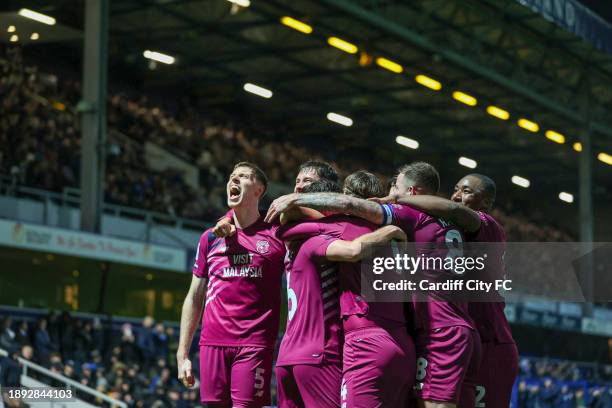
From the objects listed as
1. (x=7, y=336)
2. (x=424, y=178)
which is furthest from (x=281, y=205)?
(x=7, y=336)

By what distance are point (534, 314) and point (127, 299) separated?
11.9m

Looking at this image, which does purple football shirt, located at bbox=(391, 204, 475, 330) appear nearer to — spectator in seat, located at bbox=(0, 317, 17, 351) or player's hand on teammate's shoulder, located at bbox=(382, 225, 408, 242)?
player's hand on teammate's shoulder, located at bbox=(382, 225, 408, 242)

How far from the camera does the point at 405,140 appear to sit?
136 ft

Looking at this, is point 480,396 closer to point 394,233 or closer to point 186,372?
point 394,233

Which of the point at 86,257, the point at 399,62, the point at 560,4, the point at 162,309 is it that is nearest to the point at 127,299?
the point at 162,309

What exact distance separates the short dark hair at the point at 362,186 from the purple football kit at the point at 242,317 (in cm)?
119

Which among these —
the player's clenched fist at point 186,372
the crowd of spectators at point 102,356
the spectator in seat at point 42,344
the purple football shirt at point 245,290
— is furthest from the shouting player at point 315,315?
the spectator in seat at point 42,344

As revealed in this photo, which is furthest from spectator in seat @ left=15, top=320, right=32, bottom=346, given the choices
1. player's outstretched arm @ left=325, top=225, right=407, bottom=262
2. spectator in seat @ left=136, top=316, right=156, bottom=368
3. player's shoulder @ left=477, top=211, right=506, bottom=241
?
player's outstretched arm @ left=325, top=225, right=407, bottom=262

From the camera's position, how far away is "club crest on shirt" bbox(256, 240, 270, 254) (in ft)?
24.4

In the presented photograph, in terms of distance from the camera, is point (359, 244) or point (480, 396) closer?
point (359, 244)

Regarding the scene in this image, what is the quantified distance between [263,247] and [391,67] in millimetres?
24164

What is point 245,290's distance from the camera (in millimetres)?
7398

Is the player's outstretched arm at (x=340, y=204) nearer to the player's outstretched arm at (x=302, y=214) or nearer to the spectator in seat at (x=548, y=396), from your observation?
the player's outstretched arm at (x=302, y=214)

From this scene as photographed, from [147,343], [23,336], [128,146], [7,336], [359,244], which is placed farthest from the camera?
[128,146]
